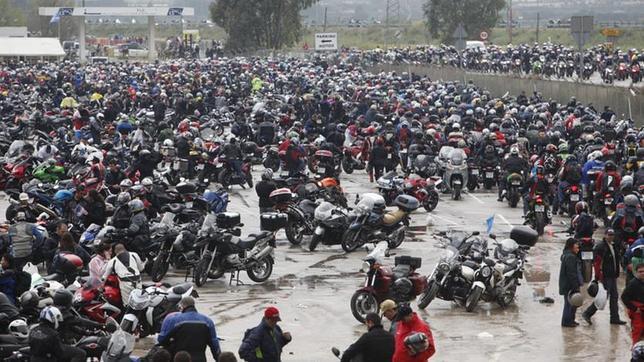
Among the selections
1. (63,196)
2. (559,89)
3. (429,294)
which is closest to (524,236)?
(429,294)

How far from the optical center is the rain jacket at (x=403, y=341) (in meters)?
11.7

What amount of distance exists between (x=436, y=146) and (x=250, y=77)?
32702 mm

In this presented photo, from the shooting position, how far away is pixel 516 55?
70812mm

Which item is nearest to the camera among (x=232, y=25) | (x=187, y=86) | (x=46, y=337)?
(x=46, y=337)

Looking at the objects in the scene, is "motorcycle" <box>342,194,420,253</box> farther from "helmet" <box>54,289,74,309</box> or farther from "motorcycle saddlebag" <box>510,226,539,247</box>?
"helmet" <box>54,289,74,309</box>

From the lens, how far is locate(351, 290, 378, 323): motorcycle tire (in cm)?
→ 1644

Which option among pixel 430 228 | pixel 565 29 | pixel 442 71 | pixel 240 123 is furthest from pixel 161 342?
pixel 565 29

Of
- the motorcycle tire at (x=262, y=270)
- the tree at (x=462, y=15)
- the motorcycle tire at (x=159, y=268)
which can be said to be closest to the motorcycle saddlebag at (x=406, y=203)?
the motorcycle tire at (x=262, y=270)

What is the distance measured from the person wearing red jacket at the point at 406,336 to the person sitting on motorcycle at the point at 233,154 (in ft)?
60.6

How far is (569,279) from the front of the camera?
16.4 meters

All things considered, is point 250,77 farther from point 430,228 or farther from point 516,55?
point 430,228

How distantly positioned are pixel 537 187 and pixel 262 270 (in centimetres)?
657

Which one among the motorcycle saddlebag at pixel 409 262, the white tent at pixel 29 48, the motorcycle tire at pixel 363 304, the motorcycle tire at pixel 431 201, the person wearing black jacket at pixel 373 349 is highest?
the person wearing black jacket at pixel 373 349

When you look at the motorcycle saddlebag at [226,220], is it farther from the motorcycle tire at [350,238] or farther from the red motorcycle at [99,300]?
the red motorcycle at [99,300]
